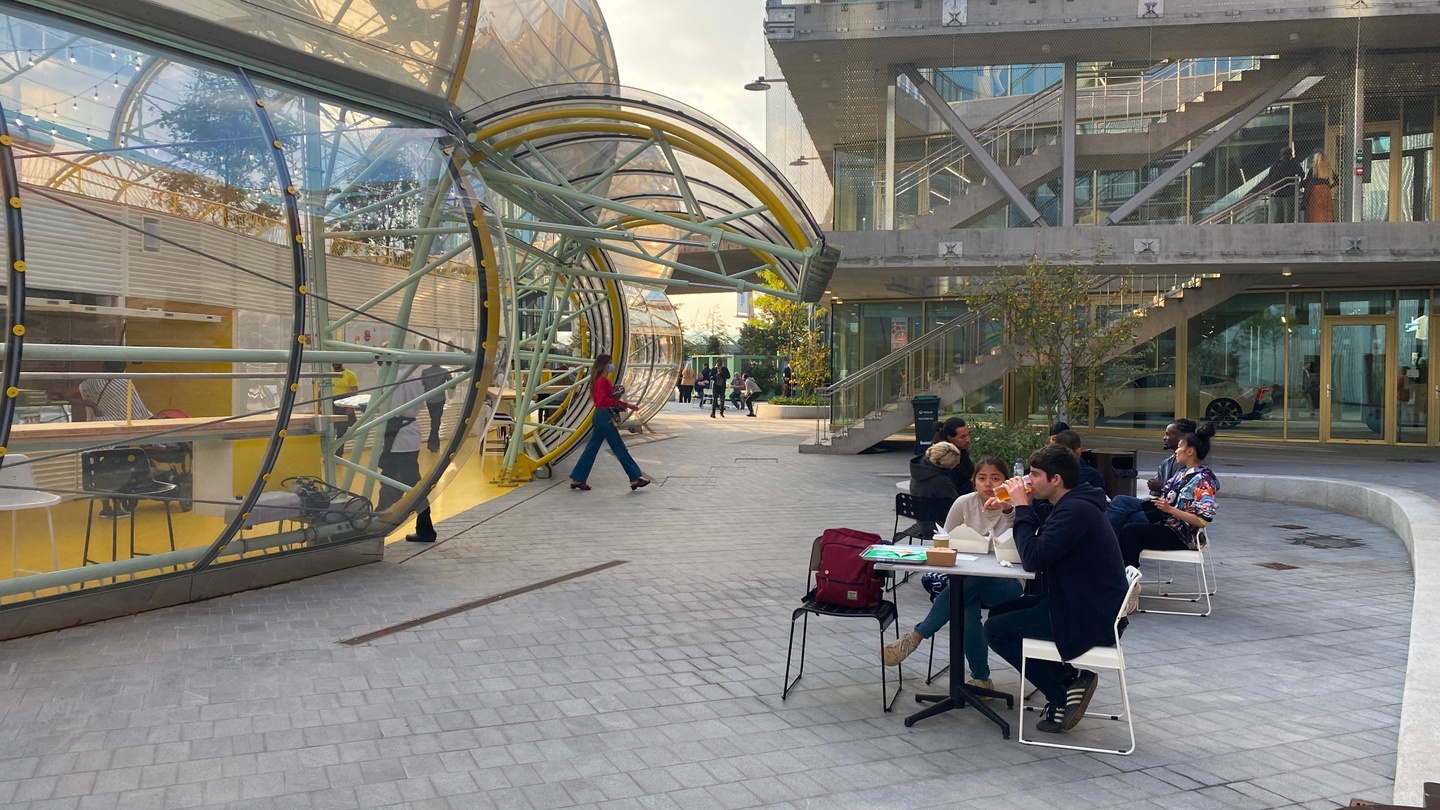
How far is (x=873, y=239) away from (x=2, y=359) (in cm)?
1411

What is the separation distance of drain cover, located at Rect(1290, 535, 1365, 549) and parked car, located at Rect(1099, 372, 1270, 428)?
1149cm

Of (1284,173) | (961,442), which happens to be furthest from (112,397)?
(1284,173)

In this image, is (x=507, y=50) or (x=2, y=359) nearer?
(x=2, y=359)

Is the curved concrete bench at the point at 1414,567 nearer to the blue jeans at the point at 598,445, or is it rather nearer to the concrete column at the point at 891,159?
the concrete column at the point at 891,159

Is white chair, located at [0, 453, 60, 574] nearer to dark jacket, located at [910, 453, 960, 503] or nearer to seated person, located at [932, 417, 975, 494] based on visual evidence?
dark jacket, located at [910, 453, 960, 503]

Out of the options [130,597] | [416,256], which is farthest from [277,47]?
[130,597]

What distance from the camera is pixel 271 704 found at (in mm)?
5543

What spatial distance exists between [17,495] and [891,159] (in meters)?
16.9

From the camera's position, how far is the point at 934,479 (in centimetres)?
866

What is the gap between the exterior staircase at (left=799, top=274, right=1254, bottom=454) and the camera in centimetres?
1964

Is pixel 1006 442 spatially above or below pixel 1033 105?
below

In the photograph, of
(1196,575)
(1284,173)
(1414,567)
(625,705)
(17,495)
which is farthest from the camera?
(1284,173)

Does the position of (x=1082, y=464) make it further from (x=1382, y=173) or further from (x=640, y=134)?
(x=1382, y=173)

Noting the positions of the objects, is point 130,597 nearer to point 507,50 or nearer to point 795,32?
point 507,50
